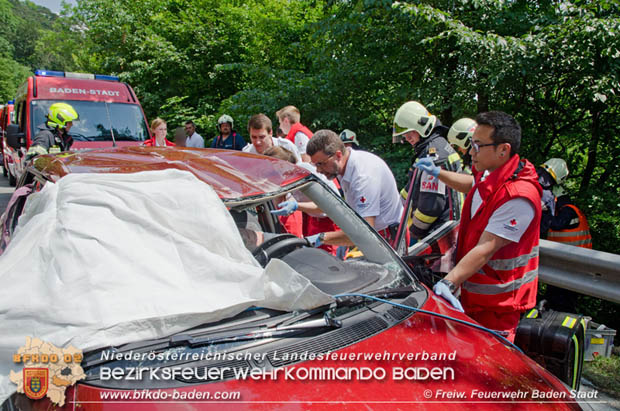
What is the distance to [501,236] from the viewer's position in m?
2.56

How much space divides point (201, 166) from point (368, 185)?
1583 millimetres

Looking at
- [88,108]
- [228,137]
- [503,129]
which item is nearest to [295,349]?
[503,129]

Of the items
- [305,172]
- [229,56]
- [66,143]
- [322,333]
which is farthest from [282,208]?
[229,56]

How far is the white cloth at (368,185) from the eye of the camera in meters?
3.61

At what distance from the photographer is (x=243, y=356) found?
161cm

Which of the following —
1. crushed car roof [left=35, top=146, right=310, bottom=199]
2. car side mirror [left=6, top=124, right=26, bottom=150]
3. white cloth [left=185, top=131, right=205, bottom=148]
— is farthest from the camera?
white cloth [left=185, top=131, right=205, bottom=148]

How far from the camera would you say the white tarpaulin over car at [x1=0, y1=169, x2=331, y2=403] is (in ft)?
4.81

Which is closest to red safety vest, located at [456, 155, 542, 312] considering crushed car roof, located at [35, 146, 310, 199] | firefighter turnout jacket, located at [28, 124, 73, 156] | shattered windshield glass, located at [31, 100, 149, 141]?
crushed car roof, located at [35, 146, 310, 199]

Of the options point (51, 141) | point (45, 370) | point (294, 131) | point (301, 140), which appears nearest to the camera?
point (45, 370)

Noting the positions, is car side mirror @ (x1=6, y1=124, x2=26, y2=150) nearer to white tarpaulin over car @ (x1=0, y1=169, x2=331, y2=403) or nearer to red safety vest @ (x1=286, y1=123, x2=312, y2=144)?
red safety vest @ (x1=286, y1=123, x2=312, y2=144)

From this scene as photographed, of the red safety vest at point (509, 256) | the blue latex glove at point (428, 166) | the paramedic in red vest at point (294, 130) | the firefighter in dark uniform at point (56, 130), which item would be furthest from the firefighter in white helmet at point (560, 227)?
the firefighter in dark uniform at point (56, 130)

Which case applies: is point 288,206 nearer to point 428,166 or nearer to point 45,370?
point 428,166

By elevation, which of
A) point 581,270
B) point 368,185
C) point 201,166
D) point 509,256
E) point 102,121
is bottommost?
point 581,270

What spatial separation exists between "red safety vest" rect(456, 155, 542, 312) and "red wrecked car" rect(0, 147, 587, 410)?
651 millimetres
